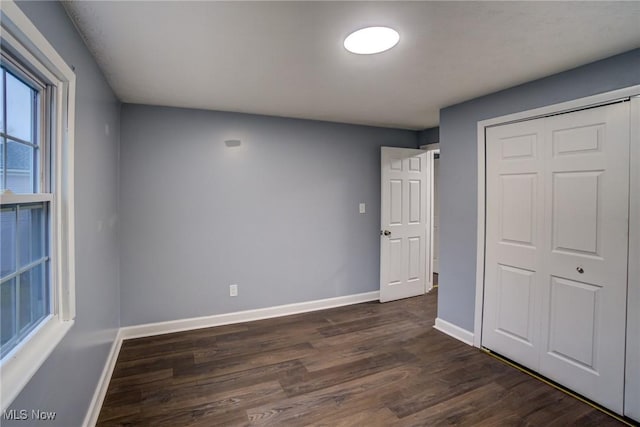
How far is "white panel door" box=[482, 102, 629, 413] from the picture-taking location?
1977mm

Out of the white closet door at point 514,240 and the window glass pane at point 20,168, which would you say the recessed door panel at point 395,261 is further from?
the window glass pane at point 20,168

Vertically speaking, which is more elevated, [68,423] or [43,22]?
[43,22]

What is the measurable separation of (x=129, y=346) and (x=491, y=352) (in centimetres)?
324

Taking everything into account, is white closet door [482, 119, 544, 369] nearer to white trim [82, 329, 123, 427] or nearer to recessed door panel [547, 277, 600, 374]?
recessed door panel [547, 277, 600, 374]

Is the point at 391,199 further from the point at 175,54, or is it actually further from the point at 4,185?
the point at 4,185

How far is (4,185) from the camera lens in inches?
42.7

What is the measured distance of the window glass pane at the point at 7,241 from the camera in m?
1.08

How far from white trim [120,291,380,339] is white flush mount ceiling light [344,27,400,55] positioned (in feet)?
9.13

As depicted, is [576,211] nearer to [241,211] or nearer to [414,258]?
[414,258]

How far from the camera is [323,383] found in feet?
7.52

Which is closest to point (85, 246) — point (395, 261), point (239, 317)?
point (239, 317)

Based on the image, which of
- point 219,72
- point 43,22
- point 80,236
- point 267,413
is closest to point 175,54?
point 219,72

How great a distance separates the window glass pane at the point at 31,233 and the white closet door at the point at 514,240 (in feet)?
9.94

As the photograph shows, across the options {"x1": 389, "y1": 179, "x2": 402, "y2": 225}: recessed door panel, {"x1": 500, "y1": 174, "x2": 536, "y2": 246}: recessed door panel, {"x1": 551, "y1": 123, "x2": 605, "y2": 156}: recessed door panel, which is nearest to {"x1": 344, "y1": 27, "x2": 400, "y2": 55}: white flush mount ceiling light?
{"x1": 551, "y1": 123, "x2": 605, "y2": 156}: recessed door panel
